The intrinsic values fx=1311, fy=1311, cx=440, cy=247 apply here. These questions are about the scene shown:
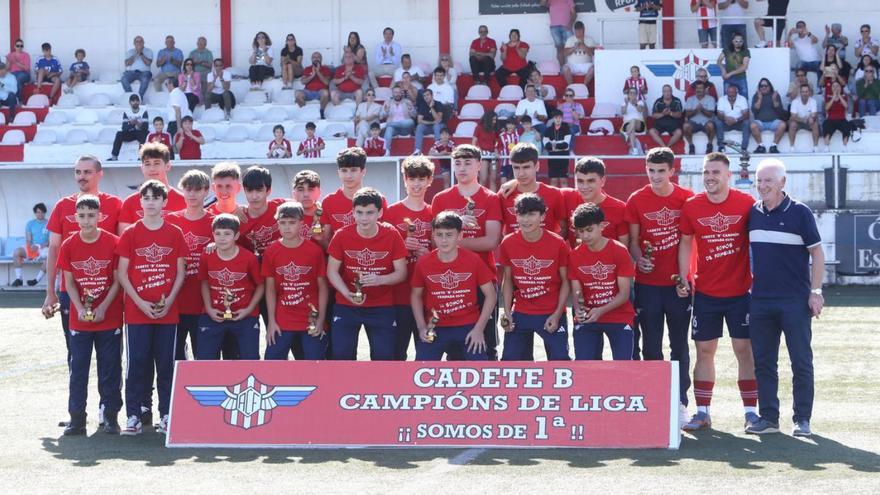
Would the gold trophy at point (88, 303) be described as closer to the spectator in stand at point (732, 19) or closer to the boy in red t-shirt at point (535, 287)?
the boy in red t-shirt at point (535, 287)

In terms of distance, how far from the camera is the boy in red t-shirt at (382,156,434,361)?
29.3 feet

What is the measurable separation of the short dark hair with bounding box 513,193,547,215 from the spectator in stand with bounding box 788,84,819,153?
13737 millimetres

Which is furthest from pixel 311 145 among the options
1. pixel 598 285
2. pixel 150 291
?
pixel 598 285

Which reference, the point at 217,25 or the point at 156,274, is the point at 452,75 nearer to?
the point at 217,25

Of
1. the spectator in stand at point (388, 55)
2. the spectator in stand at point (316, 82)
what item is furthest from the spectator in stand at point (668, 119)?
the spectator in stand at point (316, 82)

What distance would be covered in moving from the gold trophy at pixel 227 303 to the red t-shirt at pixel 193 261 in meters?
0.29

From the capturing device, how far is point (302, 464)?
293 inches

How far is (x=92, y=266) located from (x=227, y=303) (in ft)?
3.03

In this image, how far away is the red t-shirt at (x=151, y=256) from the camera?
8.58 m

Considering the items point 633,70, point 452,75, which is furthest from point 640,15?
point 452,75

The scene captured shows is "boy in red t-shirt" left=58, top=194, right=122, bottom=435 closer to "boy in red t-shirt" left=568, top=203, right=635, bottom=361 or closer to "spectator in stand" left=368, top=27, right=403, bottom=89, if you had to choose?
"boy in red t-shirt" left=568, top=203, right=635, bottom=361

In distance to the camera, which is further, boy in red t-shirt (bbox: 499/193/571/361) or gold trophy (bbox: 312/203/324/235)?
gold trophy (bbox: 312/203/324/235)

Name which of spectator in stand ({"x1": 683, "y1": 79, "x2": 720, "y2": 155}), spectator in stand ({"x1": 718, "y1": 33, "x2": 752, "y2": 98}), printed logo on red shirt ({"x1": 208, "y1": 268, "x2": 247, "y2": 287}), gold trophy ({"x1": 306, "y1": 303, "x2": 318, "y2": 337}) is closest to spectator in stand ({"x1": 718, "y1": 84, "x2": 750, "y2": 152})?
spectator in stand ({"x1": 683, "y1": 79, "x2": 720, "y2": 155})

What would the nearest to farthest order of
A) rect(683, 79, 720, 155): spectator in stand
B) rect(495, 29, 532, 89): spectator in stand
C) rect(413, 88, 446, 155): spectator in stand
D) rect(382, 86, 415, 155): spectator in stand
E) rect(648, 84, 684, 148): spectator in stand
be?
rect(683, 79, 720, 155): spectator in stand, rect(648, 84, 684, 148): spectator in stand, rect(413, 88, 446, 155): spectator in stand, rect(382, 86, 415, 155): spectator in stand, rect(495, 29, 532, 89): spectator in stand
